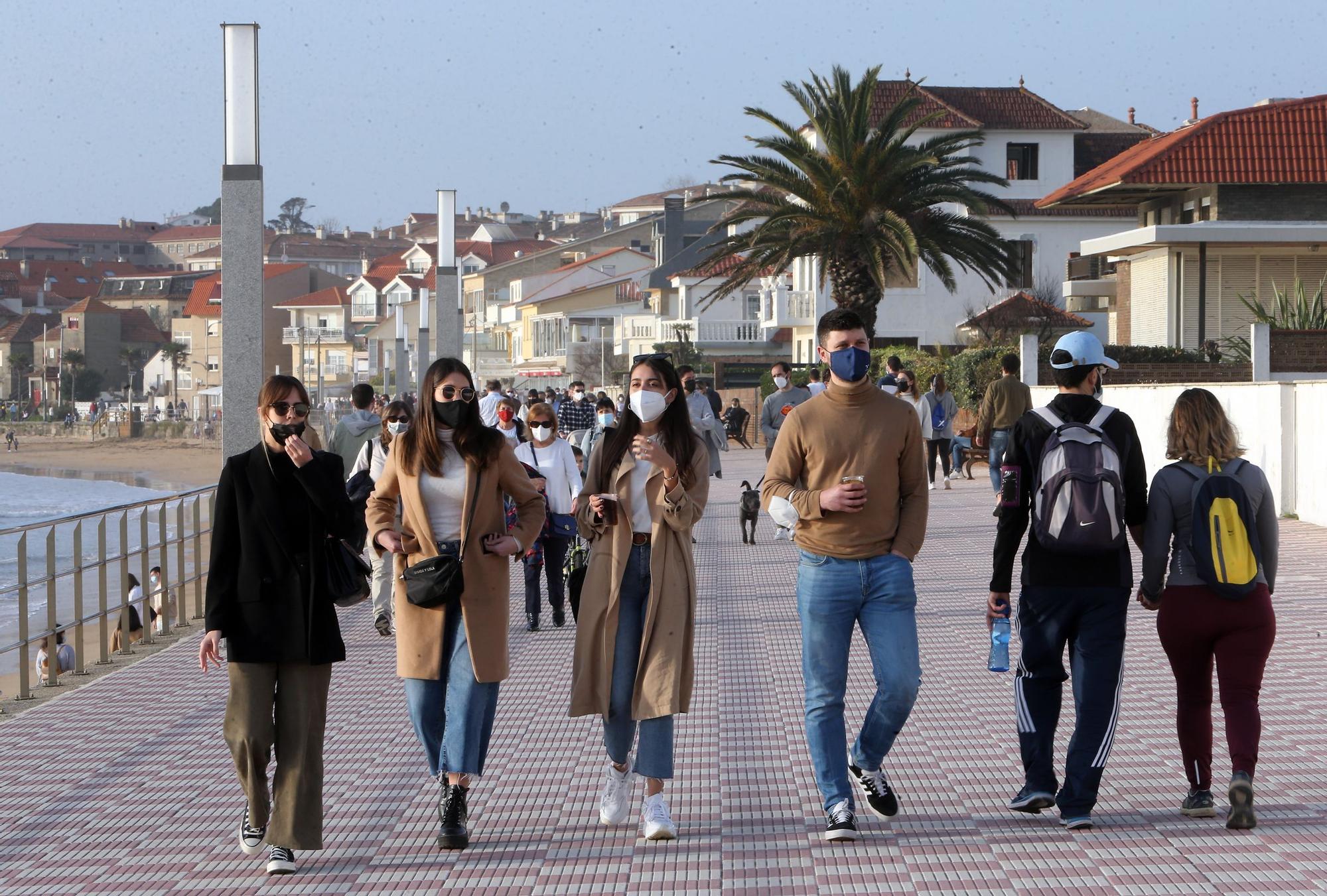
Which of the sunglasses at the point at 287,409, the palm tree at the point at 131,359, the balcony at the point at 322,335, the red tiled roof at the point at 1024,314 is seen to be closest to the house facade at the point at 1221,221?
the red tiled roof at the point at 1024,314

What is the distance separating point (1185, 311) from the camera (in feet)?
123

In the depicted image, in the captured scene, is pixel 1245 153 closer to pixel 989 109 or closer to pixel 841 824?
pixel 989 109

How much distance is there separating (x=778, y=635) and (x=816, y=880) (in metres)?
5.57

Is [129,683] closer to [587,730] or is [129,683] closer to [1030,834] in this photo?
[587,730]

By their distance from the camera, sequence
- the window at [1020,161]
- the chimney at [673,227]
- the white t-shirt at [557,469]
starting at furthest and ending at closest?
the chimney at [673,227] → the window at [1020,161] → the white t-shirt at [557,469]

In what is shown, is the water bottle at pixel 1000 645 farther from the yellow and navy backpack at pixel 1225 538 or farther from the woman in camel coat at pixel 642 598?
the woman in camel coat at pixel 642 598

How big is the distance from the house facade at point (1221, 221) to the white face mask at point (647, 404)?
1272 inches

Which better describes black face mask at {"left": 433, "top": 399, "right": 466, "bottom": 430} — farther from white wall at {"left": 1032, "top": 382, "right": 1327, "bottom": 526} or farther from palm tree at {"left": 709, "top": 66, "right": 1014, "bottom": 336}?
palm tree at {"left": 709, "top": 66, "right": 1014, "bottom": 336}

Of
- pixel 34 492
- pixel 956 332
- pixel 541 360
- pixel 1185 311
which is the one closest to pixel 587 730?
pixel 1185 311

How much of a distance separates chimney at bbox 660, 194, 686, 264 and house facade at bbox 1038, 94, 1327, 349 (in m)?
Result: 51.6

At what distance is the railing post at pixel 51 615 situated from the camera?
32.9 feet

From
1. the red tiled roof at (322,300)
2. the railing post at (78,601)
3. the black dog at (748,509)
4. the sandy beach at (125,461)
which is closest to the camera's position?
the railing post at (78,601)

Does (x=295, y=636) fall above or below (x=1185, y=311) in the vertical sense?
below

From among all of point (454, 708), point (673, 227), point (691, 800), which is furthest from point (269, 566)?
point (673, 227)
